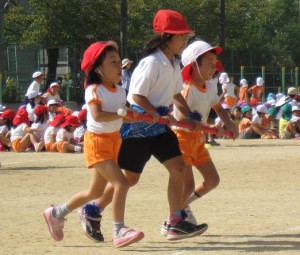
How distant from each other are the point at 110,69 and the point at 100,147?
630 millimetres

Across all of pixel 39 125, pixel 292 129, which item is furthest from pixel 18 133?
pixel 292 129

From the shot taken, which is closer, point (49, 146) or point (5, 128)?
point (49, 146)

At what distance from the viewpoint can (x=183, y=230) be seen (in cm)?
846

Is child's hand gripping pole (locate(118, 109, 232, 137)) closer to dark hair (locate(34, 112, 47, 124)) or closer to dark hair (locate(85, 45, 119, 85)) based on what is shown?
dark hair (locate(85, 45, 119, 85))

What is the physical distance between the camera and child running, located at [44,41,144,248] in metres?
8.09

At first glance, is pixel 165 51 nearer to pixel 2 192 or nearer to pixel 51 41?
pixel 2 192

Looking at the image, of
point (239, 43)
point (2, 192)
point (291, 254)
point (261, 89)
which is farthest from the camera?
point (239, 43)

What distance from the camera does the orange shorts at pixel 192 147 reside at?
29.2 ft

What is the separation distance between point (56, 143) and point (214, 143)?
10.8 ft

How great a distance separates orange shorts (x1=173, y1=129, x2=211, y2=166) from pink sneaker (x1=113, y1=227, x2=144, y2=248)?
1.13 meters

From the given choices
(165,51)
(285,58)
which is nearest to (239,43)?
(285,58)

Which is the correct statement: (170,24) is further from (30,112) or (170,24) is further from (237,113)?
(237,113)

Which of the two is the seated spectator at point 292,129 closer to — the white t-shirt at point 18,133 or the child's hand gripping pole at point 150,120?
the white t-shirt at point 18,133

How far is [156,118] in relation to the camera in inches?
322
